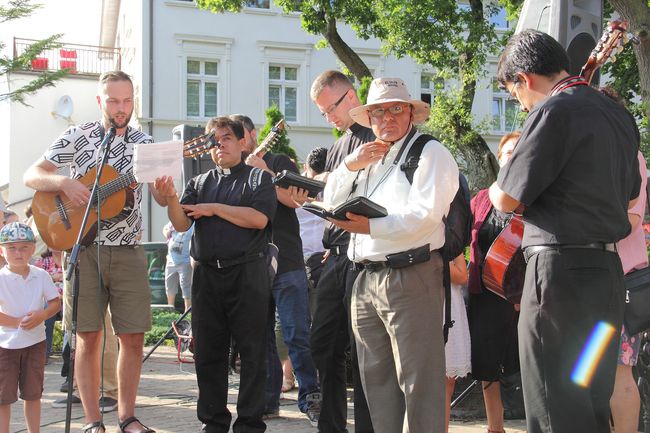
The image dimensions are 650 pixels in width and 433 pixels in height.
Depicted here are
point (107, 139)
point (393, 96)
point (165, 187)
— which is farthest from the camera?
point (107, 139)

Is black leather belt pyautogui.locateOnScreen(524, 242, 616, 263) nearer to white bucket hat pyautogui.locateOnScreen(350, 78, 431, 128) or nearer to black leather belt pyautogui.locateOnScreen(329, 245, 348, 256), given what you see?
white bucket hat pyautogui.locateOnScreen(350, 78, 431, 128)

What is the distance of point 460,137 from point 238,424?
13.8m

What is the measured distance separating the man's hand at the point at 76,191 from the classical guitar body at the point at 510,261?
2674mm

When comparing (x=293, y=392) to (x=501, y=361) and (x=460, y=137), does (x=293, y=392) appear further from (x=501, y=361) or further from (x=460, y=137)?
(x=460, y=137)

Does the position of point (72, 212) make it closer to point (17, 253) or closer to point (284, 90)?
point (17, 253)

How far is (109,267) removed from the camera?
5.49 meters

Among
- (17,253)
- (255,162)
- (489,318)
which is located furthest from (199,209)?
(489,318)

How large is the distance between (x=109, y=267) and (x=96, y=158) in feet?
2.51

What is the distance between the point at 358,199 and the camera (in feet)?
12.6

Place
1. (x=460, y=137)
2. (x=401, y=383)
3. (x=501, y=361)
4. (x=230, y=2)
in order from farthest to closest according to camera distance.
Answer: (x=230, y=2), (x=460, y=137), (x=501, y=361), (x=401, y=383)

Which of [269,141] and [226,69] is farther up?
[226,69]

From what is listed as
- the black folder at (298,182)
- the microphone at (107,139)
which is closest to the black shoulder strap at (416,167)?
the black folder at (298,182)

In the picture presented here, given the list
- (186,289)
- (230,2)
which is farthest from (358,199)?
(230,2)

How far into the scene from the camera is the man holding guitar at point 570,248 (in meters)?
3.33
